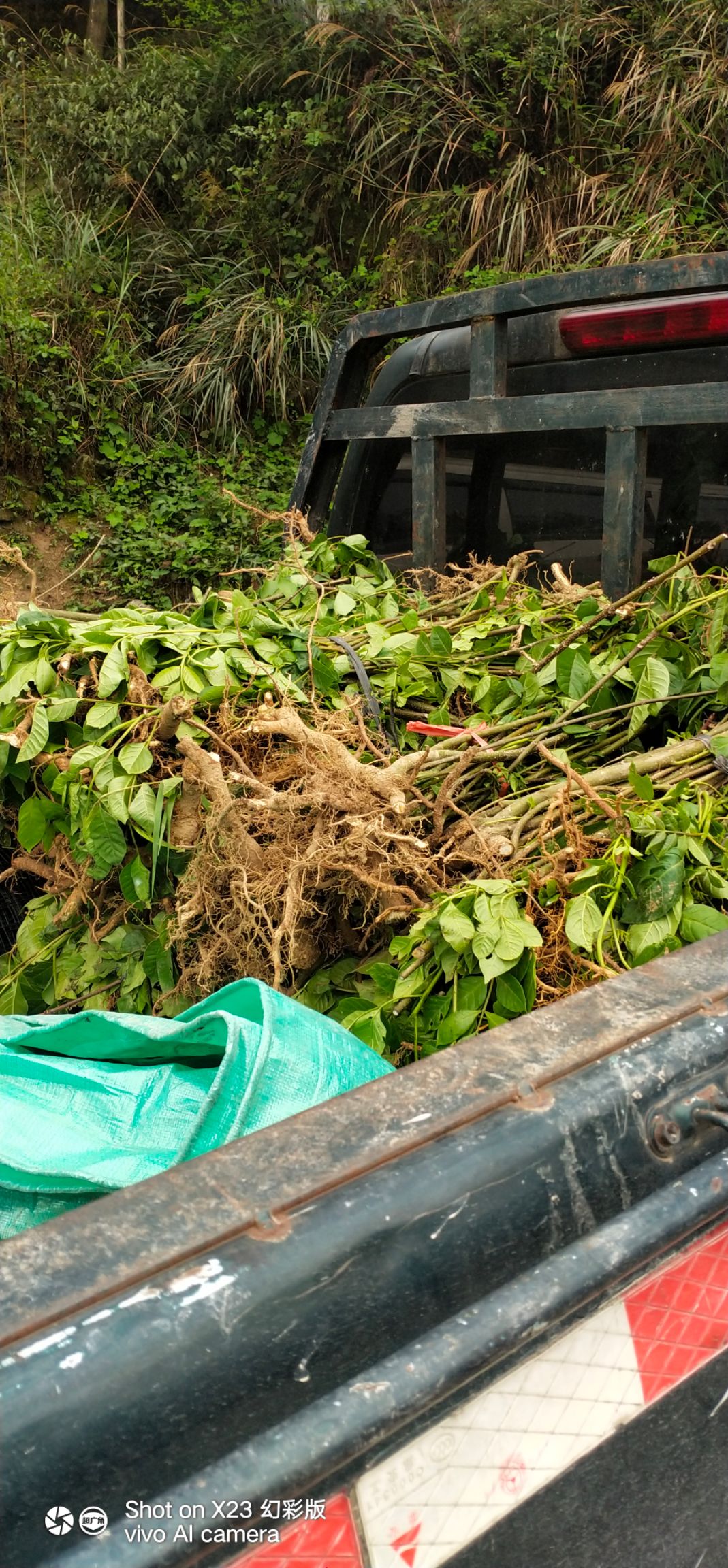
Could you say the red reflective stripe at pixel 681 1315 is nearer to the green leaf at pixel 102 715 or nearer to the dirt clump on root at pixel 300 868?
the dirt clump on root at pixel 300 868

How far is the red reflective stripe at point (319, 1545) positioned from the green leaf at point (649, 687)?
136 cm

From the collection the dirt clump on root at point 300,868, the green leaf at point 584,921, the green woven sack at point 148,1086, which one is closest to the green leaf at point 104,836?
the dirt clump on root at point 300,868

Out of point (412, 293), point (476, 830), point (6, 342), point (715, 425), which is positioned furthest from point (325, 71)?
point (476, 830)

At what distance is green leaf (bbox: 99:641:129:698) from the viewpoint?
2.02 metres

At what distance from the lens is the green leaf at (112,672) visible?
2018 mm

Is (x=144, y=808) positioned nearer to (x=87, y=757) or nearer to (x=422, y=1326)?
(x=87, y=757)

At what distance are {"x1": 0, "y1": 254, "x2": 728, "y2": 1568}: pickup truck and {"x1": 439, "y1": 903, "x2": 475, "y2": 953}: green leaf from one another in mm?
382

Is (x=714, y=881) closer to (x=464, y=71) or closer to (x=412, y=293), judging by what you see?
(x=412, y=293)

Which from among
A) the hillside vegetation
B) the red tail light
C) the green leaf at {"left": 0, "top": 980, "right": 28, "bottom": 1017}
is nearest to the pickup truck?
the green leaf at {"left": 0, "top": 980, "right": 28, "bottom": 1017}

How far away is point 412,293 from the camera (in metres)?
8.52

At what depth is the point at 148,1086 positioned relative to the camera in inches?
50.0

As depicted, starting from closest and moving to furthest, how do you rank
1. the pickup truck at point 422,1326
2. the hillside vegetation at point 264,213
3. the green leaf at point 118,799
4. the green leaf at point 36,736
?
the pickup truck at point 422,1326, the green leaf at point 118,799, the green leaf at point 36,736, the hillside vegetation at point 264,213

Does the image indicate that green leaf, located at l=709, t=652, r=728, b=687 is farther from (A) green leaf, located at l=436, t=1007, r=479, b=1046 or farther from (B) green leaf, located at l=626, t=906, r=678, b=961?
(A) green leaf, located at l=436, t=1007, r=479, b=1046

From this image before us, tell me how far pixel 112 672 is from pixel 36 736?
175 millimetres
